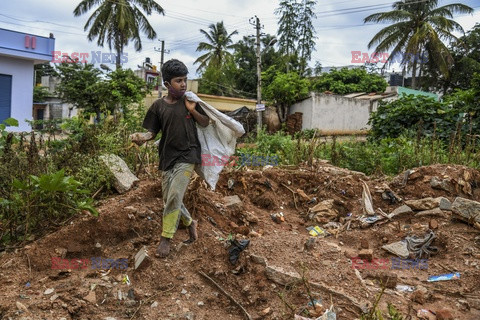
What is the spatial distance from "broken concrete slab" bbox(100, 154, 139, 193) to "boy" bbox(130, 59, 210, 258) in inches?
41.0

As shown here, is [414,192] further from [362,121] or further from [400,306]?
[362,121]

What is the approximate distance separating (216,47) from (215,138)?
28976 mm

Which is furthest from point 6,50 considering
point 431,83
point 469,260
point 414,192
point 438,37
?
point 431,83

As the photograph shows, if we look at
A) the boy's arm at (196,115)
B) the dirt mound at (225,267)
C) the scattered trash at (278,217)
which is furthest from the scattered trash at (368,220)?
the boy's arm at (196,115)

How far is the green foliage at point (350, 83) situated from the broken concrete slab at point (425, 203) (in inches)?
872

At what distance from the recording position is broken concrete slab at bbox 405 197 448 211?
173 inches

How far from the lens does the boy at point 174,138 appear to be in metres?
3.00

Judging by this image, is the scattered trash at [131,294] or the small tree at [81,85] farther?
the small tree at [81,85]

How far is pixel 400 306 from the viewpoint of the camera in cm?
268

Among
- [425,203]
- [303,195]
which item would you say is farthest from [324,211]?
[425,203]

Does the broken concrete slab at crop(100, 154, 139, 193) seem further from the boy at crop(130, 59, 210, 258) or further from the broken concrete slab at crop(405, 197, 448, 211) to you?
the broken concrete slab at crop(405, 197, 448, 211)

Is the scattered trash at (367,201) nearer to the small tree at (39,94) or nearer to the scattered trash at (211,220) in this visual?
the scattered trash at (211,220)

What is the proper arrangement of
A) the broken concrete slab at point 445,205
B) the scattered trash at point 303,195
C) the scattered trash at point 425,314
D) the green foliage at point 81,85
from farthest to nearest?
the green foliage at point 81,85 < the scattered trash at point 303,195 < the broken concrete slab at point 445,205 < the scattered trash at point 425,314

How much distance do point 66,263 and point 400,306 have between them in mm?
2435
